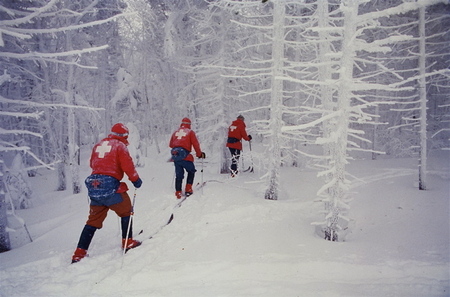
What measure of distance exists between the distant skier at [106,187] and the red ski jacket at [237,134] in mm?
6139

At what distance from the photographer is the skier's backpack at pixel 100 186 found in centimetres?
469

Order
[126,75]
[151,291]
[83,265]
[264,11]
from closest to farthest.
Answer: [151,291] → [83,265] → [264,11] → [126,75]

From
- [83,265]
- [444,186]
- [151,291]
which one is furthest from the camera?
[444,186]

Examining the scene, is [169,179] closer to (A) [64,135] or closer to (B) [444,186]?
(A) [64,135]

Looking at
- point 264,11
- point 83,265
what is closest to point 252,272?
point 83,265

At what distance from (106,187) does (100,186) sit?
10cm

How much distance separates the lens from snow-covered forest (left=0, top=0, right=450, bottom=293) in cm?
488

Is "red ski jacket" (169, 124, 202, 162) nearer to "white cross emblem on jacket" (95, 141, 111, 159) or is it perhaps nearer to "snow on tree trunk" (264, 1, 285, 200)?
"snow on tree trunk" (264, 1, 285, 200)

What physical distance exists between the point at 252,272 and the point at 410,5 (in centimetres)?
433

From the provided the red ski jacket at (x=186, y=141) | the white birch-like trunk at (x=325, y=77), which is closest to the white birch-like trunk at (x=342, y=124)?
the white birch-like trunk at (x=325, y=77)

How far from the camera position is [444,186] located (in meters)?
8.69

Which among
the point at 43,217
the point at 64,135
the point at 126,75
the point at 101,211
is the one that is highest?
the point at 126,75

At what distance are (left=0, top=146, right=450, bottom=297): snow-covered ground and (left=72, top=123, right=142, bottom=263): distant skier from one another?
0.39 metres

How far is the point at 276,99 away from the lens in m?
7.60
